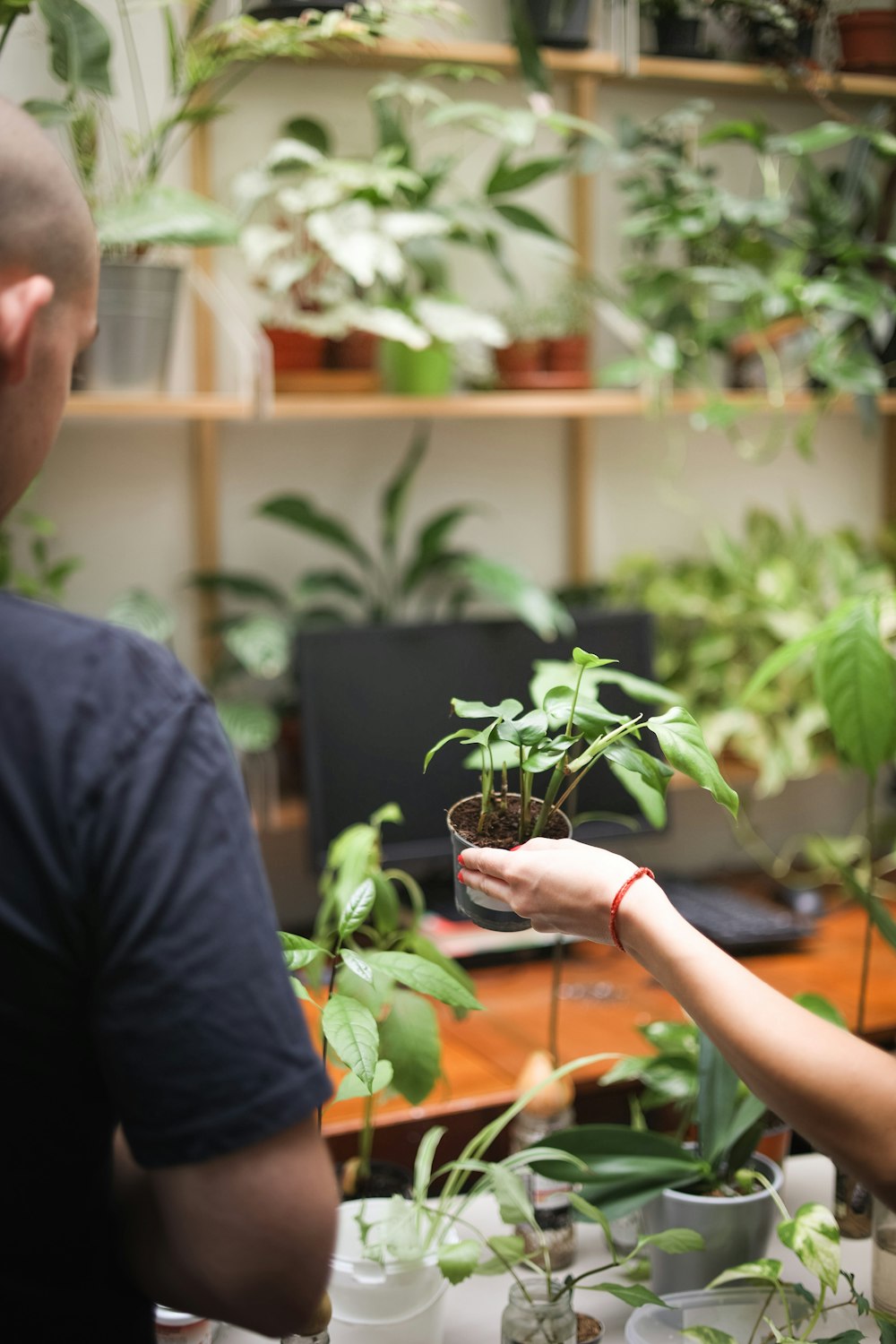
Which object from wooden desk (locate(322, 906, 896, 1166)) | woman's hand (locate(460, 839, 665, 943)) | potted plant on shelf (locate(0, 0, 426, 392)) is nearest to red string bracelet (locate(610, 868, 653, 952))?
woman's hand (locate(460, 839, 665, 943))

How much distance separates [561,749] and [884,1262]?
2.07ft

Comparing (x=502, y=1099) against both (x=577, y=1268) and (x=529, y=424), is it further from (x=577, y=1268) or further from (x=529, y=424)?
(x=529, y=424)

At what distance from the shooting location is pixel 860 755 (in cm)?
141

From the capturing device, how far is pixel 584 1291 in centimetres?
130

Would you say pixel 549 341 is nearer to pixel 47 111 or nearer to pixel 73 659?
pixel 47 111

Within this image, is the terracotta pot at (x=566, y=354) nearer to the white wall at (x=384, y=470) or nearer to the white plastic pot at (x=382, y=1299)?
the white wall at (x=384, y=470)

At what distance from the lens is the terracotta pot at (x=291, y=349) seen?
89.7 inches

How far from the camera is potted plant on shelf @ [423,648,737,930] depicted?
3.36 feet

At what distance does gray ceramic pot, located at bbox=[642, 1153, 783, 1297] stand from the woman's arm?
402mm

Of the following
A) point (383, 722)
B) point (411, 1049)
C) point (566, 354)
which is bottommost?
point (411, 1049)

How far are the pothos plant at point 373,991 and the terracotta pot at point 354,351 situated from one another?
1112mm

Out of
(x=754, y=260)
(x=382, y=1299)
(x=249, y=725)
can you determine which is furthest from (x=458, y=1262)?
(x=754, y=260)

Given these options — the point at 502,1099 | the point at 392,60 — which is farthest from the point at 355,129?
the point at 502,1099

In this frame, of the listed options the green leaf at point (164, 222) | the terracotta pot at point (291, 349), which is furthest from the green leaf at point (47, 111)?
the terracotta pot at point (291, 349)
